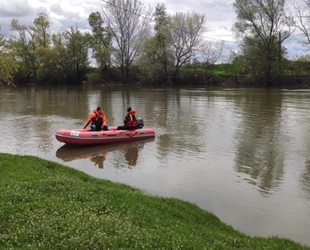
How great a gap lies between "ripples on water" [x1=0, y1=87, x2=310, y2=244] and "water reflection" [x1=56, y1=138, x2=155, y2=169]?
0.04 metres

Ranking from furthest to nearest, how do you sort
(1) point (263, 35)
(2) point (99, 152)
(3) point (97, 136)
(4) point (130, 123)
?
(1) point (263, 35) < (4) point (130, 123) < (3) point (97, 136) < (2) point (99, 152)

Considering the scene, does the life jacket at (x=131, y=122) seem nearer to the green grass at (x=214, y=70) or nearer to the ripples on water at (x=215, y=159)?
the ripples on water at (x=215, y=159)

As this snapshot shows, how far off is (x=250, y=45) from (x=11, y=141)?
128 feet

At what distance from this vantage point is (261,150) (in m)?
13.4

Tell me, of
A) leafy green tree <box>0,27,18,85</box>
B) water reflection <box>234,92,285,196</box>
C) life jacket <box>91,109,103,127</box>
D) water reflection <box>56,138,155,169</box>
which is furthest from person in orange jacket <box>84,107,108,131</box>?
water reflection <box>234,92,285,196</box>

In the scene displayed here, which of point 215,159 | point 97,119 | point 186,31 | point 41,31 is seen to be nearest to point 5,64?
point 97,119

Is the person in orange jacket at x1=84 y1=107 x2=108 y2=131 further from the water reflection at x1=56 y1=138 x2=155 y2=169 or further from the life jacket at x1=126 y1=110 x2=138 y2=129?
the water reflection at x1=56 y1=138 x2=155 y2=169

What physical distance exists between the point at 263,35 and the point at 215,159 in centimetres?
3838

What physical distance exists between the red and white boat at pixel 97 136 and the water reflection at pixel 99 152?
0.83ft

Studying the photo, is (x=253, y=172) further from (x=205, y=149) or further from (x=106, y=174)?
(x=106, y=174)

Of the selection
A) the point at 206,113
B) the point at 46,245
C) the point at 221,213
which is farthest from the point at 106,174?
the point at 206,113

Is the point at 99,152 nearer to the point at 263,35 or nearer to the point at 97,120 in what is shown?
the point at 97,120

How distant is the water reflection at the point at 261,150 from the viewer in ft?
33.2

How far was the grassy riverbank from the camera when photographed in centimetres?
470
